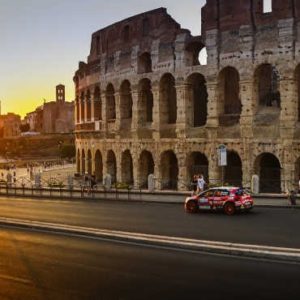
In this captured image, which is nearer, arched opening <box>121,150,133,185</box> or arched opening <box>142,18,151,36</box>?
arched opening <box>142,18,151,36</box>

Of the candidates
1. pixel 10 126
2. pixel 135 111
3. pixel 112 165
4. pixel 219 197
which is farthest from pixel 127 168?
pixel 10 126

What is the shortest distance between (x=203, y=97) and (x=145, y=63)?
5.16 m

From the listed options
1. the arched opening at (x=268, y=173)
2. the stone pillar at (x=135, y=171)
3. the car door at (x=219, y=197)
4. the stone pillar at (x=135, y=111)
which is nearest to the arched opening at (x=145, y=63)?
the stone pillar at (x=135, y=111)

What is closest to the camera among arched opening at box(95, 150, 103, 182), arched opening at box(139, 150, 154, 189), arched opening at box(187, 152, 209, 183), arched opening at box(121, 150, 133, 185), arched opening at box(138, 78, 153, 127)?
arched opening at box(187, 152, 209, 183)

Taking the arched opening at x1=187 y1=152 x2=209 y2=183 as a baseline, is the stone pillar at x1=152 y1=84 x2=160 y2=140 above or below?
above

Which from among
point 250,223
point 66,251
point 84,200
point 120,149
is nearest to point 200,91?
point 120,149

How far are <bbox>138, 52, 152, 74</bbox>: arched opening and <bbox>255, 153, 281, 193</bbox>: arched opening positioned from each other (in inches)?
444

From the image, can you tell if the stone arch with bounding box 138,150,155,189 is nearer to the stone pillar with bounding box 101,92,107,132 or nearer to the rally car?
the stone pillar with bounding box 101,92,107,132

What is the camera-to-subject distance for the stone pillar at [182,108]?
35156 millimetres

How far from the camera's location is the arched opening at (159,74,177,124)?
1468 inches

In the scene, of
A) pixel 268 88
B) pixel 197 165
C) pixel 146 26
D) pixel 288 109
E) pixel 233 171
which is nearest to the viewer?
pixel 288 109

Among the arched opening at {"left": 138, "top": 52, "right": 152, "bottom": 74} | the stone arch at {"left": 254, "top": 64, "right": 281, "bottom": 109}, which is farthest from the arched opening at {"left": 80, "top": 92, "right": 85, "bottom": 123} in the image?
the stone arch at {"left": 254, "top": 64, "right": 281, "bottom": 109}

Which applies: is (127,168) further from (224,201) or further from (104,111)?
(224,201)

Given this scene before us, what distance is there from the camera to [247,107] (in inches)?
1262
